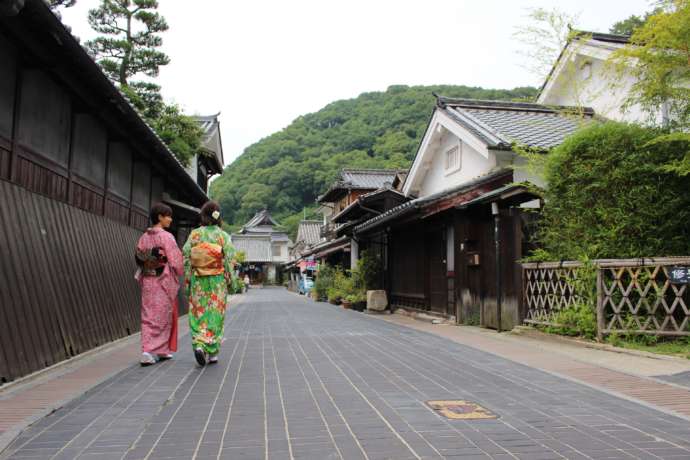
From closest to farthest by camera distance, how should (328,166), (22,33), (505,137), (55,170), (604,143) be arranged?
1. (22,33)
2. (55,170)
3. (604,143)
4. (505,137)
5. (328,166)

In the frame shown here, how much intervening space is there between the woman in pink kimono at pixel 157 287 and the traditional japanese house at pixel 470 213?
20.6 feet

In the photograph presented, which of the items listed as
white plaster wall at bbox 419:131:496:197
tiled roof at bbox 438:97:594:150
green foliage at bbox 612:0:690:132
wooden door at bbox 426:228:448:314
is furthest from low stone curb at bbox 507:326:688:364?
white plaster wall at bbox 419:131:496:197

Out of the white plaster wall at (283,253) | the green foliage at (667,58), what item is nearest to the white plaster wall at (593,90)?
the green foliage at (667,58)

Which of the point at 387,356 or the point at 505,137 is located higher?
the point at 505,137

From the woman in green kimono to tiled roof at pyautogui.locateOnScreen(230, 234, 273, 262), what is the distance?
6460 cm

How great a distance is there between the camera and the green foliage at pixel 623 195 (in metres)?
8.45

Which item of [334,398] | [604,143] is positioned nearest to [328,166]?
[604,143]

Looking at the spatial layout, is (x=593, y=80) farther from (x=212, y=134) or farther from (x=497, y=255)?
(x=212, y=134)

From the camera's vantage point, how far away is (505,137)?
14.2m

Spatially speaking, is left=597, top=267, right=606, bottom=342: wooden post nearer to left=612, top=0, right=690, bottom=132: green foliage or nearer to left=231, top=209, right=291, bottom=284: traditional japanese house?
left=612, top=0, right=690, bottom=132: green foliage

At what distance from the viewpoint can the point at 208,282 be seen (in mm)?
7207

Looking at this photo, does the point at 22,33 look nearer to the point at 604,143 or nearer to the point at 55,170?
the point at 55,170

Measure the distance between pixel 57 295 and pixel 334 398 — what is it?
3.87 metres

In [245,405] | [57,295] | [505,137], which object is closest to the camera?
[245,405]
